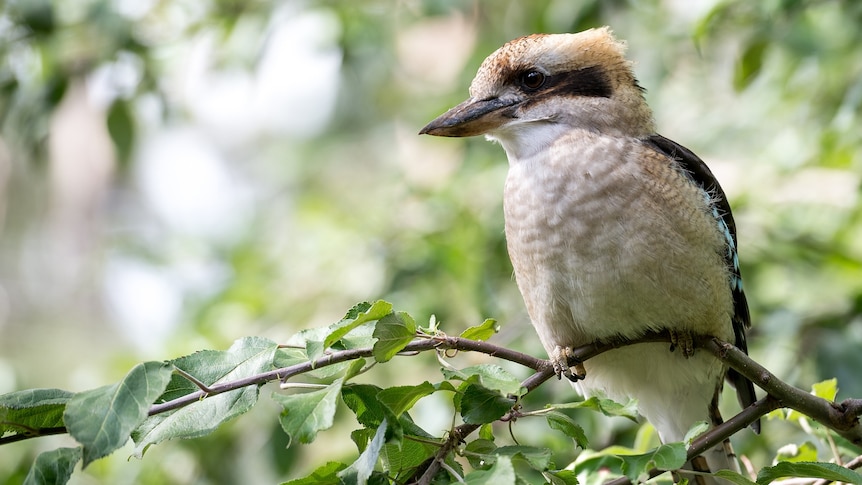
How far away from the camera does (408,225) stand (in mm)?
4293

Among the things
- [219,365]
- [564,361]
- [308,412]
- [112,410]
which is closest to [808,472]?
[564,361]

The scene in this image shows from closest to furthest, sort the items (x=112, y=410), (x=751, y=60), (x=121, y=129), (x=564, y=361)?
1. (x=112, y=410)
2. (x=564, y=361)
3. (x=751, y=60)
4. (x=121, y=129)

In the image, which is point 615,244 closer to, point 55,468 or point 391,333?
point 391,333

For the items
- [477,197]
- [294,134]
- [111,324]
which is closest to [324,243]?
[477,197]

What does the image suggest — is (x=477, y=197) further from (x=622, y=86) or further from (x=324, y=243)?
(x=622, y=86)

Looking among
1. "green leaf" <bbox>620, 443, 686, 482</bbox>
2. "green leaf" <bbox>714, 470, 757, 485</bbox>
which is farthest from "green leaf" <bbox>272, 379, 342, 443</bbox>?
"green leaf" <bbox>714, 470, 757, 485</bbox>

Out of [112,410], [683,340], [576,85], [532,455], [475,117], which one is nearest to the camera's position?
[112,410]

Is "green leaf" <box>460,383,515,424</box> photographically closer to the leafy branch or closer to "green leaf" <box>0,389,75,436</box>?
the leafy branch

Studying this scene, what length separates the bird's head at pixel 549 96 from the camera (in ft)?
8.99

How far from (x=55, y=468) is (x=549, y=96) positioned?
70.8 inches

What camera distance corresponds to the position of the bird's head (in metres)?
2.74

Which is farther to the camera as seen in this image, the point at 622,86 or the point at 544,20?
the point at 544,20

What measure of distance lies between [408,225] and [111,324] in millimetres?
11012

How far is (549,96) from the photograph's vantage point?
9.20 ft
